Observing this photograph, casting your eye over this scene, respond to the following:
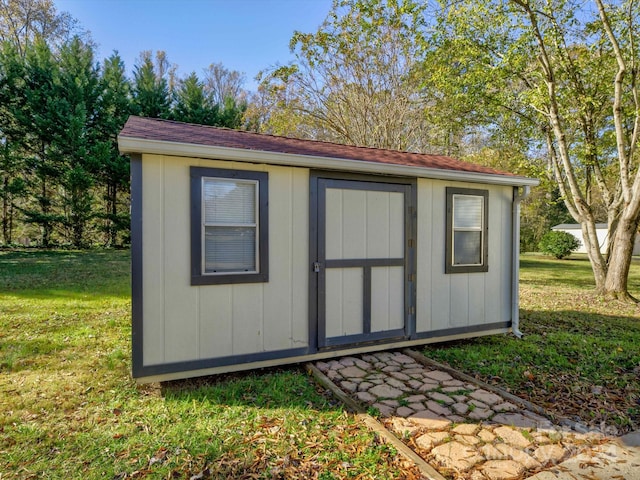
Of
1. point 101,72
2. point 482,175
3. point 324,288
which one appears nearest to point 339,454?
point 324,288

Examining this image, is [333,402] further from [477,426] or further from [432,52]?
[432,52]

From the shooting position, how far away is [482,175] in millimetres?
4633

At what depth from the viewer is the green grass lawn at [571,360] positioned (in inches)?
122

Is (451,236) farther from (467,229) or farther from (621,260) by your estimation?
(621,260)

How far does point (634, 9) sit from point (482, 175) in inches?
244

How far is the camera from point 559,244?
61.5 ft

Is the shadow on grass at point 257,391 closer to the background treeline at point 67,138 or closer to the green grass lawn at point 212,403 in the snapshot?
the green grass lawn at point 212,403

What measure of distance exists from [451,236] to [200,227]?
3036 millimetres

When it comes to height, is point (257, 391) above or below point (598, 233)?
below

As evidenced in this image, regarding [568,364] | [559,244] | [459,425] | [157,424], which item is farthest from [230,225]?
[559,244]

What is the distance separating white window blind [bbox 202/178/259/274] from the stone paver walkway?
1427 millimetres

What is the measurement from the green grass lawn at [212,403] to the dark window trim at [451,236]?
1001 mm

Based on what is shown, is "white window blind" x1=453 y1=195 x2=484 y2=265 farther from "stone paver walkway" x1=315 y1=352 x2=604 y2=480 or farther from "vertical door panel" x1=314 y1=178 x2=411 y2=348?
"stone paver walkway" x1=315 y1=352 x2=604 y2=480

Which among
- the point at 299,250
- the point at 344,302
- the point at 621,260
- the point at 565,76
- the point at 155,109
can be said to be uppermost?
the point at 155,109
